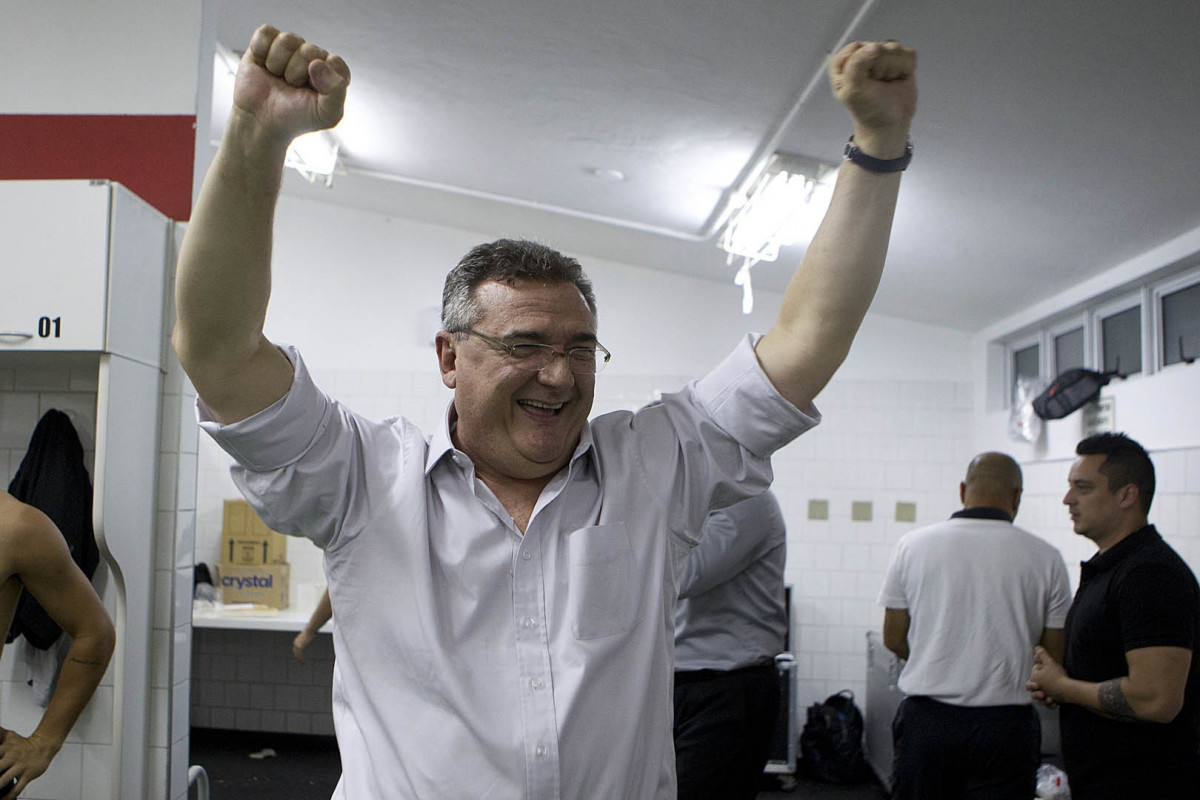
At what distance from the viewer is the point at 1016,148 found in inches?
118

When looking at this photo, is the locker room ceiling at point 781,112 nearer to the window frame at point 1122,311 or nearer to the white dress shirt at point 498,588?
the window frame at point 1122,311

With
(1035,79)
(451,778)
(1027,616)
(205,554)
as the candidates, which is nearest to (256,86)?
(451,778)

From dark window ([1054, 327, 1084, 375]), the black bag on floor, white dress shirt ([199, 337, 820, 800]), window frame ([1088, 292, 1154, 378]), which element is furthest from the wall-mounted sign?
white dress shirt ([199, 337, 820, 800])

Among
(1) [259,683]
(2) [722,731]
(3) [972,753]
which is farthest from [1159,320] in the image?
(1) [259,683]

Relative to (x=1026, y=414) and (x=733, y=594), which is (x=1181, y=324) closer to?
(x=1026, y=414)

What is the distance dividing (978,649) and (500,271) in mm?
2302

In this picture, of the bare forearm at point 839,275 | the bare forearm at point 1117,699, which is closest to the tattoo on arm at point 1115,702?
the bare forearm at point 1117,699

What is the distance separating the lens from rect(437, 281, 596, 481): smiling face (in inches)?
48.8

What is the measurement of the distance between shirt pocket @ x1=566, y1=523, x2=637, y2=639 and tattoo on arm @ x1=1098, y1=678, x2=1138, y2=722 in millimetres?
1771

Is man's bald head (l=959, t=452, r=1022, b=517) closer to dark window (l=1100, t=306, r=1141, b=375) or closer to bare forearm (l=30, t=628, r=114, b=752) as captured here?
dark window (l=1100, t=306, r=1141, b=375)

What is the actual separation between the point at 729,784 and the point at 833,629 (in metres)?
3.25

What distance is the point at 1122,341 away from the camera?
13.7 feet

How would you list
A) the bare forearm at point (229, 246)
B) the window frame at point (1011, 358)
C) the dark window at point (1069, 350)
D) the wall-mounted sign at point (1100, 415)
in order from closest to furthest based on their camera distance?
the bare forearm at point (229, 246)
the wall-mounted sign at point (1100, 415)
the dark window at point (1069, 350)
the window frame at point (1011, 358)

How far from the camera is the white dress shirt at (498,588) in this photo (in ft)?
3.73
